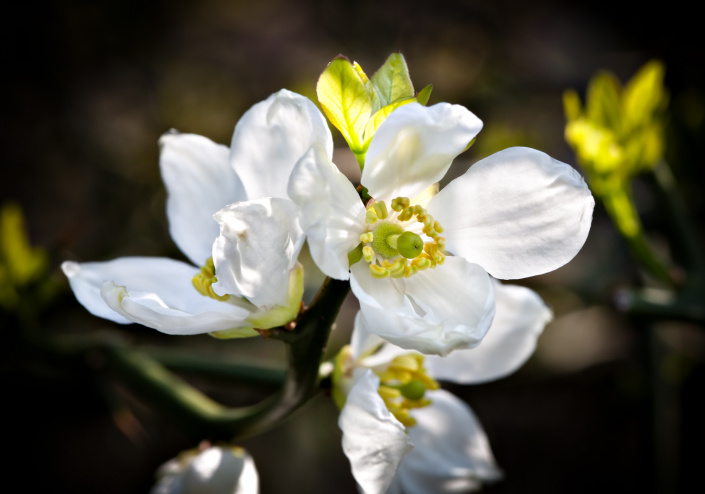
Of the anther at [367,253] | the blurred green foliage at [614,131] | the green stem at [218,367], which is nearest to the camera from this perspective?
the anther at [367,253]

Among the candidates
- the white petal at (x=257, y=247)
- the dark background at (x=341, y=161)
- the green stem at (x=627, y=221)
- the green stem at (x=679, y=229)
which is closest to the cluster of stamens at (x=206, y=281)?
the white petal at (x=257, y=247)

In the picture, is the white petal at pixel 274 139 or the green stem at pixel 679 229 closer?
the white petal at pixel 274 139

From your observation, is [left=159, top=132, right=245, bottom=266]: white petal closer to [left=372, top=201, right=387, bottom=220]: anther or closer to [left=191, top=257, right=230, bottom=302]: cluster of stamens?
[left=191, top=257, right=230, bottom=302]: cluster of stamens

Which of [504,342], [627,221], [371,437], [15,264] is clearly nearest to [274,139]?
[371,437]

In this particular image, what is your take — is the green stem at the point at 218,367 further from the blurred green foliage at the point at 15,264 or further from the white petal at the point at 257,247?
the white petal at the point at 257,247

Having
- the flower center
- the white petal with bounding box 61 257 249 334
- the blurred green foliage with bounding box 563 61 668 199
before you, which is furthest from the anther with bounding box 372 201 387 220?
the blurred green foliage with bounding box 563 61 668 199
